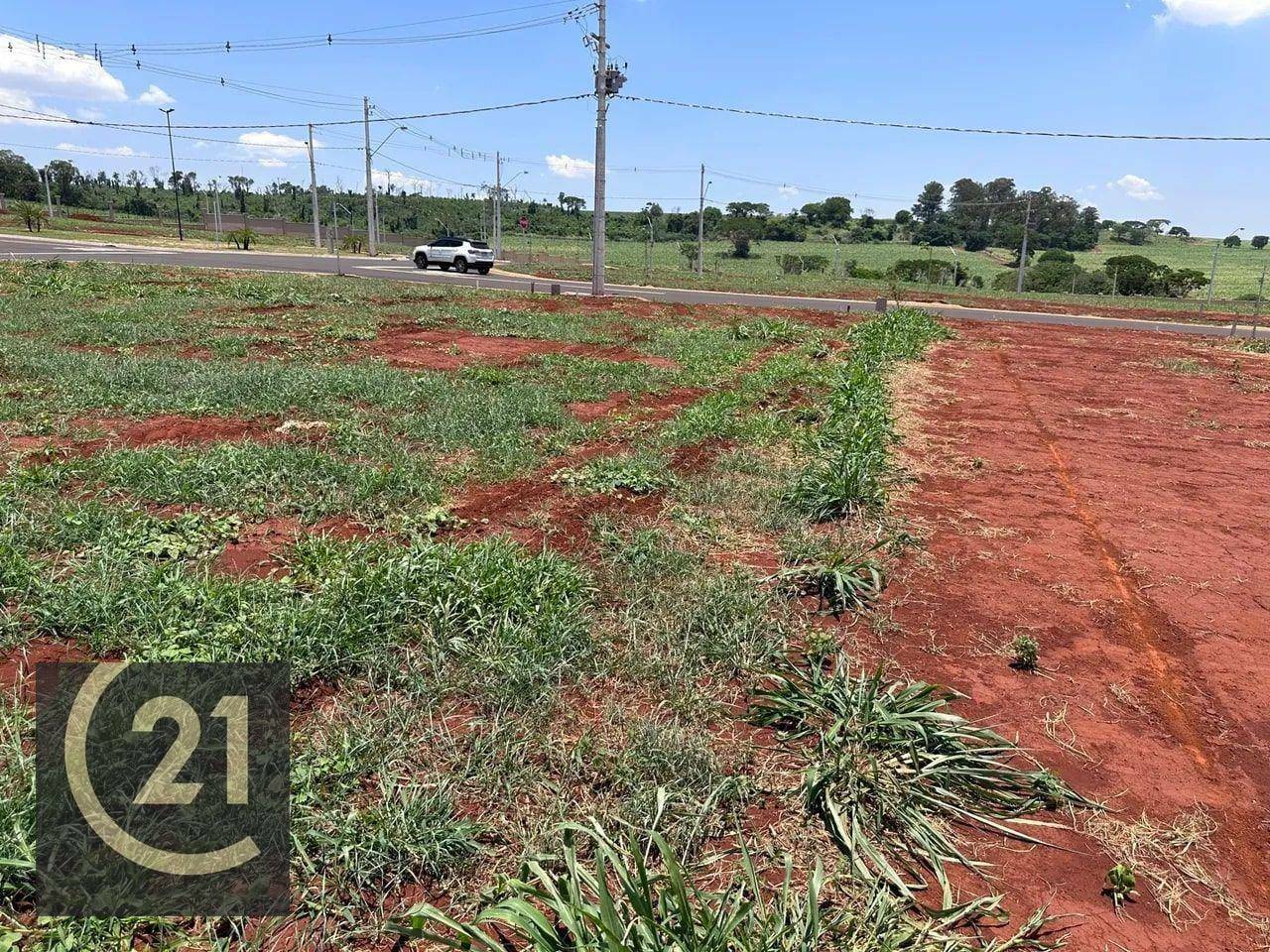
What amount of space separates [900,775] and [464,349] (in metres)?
11.1

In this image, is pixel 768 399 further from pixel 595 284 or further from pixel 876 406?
pixel 595 284

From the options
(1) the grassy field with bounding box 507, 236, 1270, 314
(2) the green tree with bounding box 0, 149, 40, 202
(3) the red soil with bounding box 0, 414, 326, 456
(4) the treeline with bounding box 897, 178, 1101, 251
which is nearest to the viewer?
(3) the red soil with bounding box 0, 414, 326, 456

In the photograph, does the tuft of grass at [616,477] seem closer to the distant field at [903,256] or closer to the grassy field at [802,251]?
the grassy field at [802,251]

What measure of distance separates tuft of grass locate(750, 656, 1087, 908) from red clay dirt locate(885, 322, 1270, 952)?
0.18m

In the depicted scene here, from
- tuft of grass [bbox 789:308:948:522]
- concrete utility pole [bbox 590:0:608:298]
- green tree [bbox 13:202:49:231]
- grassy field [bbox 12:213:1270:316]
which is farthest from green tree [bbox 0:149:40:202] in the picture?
tuft of grass [bbox 789:308:948:522]

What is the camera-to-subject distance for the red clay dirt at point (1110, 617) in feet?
8.85

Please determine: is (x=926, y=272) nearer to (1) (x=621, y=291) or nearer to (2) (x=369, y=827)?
(1) (x=621, y=291)

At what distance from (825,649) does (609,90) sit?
24362mm

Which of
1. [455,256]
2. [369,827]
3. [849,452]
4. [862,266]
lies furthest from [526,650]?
[862,266]

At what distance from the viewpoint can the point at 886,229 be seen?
351 ft

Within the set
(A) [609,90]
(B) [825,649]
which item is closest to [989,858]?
(B) [825,649]

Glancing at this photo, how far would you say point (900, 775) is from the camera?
2980mm

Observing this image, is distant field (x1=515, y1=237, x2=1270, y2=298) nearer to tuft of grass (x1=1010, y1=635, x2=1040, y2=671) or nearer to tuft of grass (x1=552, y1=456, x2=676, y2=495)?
tuft of grass (x1=552, y1=456, x2=676, y2=495)

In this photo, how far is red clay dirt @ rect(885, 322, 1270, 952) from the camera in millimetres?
2697
